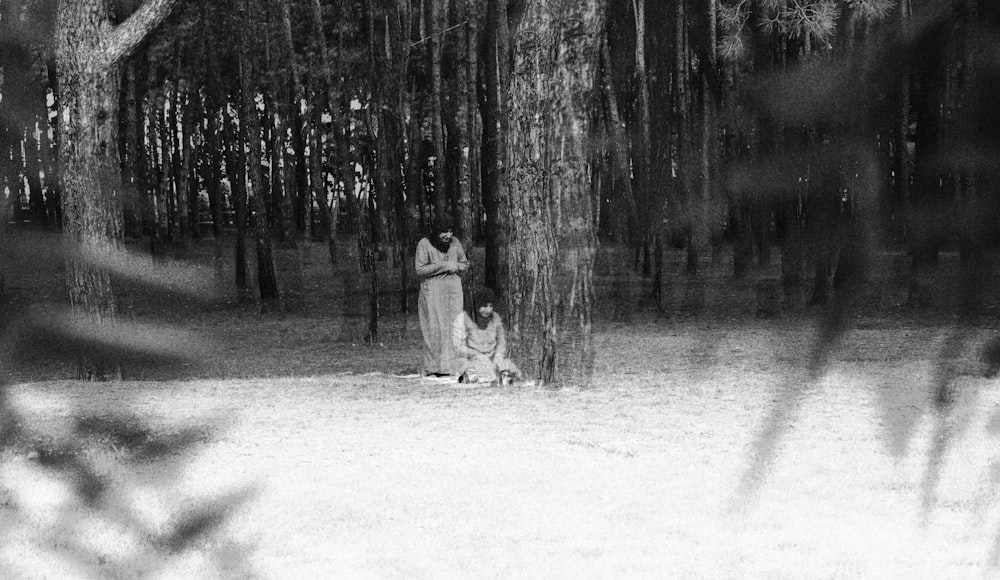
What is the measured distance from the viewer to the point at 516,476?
6734mm

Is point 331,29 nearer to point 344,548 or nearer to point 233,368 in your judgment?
point 233,368

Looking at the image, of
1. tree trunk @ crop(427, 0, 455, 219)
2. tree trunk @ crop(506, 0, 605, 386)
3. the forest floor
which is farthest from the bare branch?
tree trunk @ crop(427, 0, 455, 219)

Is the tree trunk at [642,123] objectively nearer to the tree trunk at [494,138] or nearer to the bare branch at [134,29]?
the tree trunk at [494,138]

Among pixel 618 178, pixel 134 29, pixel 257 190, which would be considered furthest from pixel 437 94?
pixel 134 29

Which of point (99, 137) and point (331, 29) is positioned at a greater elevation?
point (331, 29)

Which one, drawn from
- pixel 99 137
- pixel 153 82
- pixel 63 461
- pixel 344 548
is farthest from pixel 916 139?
pixel 153 82

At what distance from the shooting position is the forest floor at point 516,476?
4207mm

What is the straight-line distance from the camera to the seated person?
36.8 ft

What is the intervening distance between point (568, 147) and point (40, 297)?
22403 mm

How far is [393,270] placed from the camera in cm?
3181

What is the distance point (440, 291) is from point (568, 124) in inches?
87.0

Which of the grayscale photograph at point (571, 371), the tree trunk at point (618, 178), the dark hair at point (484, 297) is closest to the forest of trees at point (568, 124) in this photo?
the grayscale photograph at point (571, 371)

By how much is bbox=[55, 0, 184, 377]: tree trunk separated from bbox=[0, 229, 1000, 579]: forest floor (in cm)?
224

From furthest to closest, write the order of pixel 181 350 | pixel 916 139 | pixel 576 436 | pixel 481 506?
pixel 181 350, pixel 576 436, pixel 481 506, pixel 916 139
